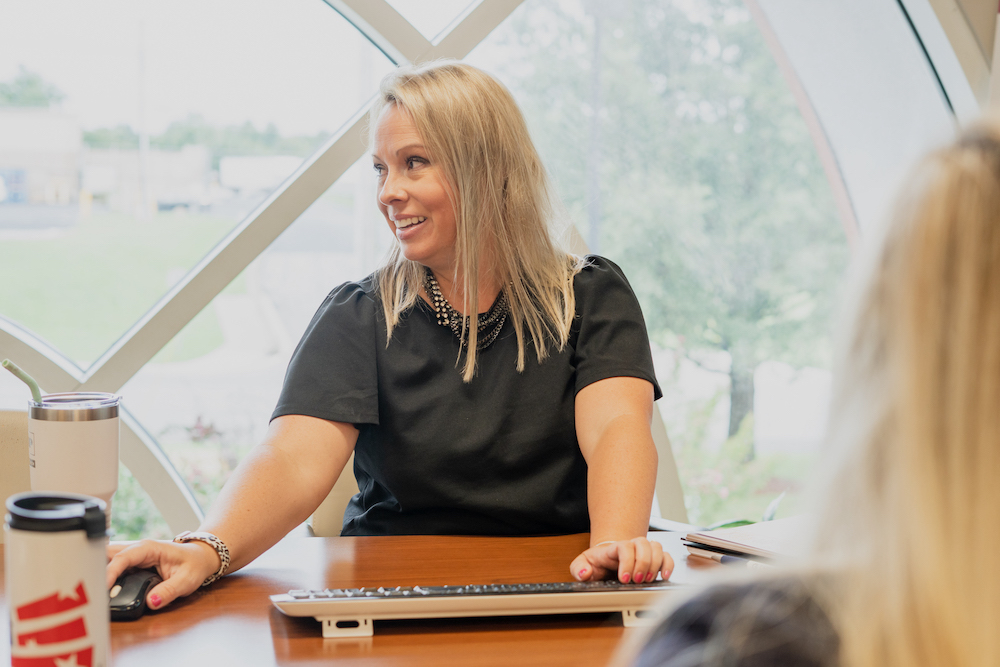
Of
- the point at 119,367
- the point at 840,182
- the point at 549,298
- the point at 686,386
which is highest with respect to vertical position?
the point at 840,182

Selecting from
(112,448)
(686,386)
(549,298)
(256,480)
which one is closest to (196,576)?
(256,480)

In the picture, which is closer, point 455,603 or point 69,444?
point 455,603

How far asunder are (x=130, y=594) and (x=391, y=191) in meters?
0.96

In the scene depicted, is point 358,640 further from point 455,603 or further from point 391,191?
point 391,191

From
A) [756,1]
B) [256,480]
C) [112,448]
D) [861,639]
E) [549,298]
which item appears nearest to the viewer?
[861,639]

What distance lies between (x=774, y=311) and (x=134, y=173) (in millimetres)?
2544

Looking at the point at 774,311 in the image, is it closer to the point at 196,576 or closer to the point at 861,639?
the point at 196,576

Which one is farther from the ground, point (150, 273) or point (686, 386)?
point (150, 273)

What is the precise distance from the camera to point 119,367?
2725 mm

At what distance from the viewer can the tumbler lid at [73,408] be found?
4.96ft

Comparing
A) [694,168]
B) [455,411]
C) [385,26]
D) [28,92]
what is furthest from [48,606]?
[694,168]

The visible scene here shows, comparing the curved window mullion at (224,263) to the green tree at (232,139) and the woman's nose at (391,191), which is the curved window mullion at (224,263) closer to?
the green tree at (232,139)

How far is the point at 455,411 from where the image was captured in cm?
168

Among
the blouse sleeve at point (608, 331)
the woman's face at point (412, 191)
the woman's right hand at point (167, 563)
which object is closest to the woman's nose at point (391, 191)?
the woman's face at point (412, 191)
